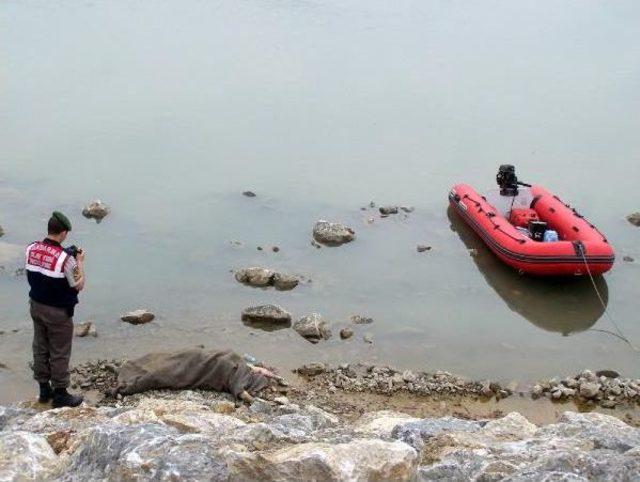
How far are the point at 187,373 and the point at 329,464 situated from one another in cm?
393

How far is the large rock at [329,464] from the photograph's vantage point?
3928mm

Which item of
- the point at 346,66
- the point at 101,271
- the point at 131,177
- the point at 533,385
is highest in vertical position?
the point at 346,66

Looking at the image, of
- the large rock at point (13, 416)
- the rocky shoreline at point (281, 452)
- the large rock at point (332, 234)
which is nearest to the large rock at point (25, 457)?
the rocky shoreline at point (281, 452)

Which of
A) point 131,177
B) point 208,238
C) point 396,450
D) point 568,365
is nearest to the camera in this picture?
point 396,450

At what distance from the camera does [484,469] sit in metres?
4.36

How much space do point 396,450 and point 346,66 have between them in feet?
65.1

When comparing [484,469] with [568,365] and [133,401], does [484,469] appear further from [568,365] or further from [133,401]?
[568,365]

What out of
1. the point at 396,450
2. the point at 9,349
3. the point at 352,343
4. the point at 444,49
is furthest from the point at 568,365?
the point at 444,49

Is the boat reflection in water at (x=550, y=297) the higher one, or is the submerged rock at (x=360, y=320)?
the boat reflection in water at (x=550, y=297)

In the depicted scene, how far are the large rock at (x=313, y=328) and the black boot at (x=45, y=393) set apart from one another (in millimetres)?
3515

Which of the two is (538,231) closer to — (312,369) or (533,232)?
(533,232)

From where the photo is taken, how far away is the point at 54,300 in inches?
256

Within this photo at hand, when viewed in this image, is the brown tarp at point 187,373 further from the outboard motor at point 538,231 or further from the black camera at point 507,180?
the black camera at point 507,180

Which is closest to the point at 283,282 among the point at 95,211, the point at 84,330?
the point at 84,330
